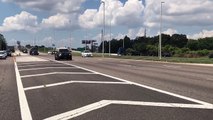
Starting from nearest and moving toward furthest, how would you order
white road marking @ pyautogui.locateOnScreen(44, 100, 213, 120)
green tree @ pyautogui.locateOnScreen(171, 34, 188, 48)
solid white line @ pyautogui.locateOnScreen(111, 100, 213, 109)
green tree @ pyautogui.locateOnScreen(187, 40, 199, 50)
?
white road marking @ pyautogui.locateOnScreen(44, 100, 213, 120), solid white line @ pyautogui.locateOnScreen(111, 100, 213, 109), green tree @ pyautogui.locateOnScreen(187, 40, 199, 50), green tree @ pyautogui.locateOnScreen(171, 34, 188, 48)

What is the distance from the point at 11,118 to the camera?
1013 centimetres

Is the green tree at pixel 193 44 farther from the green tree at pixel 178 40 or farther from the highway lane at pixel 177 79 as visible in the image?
the highway lane at pixel 177 79

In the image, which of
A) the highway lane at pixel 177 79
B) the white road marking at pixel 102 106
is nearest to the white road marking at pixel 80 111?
the white road marking at pixel 102 106

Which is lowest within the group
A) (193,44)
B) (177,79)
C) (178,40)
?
(177,79)

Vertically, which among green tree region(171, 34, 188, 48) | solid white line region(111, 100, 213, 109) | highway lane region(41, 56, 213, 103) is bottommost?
highway lane region(41, 56, 213, 103)

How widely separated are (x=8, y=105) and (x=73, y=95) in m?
2.59

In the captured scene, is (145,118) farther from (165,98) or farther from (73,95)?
(73,95)

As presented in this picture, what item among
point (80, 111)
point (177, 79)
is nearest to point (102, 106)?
point (80, 111)

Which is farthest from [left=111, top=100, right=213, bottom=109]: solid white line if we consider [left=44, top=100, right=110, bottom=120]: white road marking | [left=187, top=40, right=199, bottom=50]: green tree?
[left=187, top=40, right=199, bottom=50]: green tree

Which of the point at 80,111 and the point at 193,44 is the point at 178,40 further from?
the point at 80,111

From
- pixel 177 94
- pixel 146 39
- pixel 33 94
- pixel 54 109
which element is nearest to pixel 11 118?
pixel 54 109

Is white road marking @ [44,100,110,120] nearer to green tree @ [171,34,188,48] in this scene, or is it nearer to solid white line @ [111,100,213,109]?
solid white line @ [111,100,213,109]

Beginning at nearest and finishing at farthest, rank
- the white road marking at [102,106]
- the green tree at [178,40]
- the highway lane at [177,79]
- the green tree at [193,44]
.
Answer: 1. the white road marking at [102,106]
2. the highway lane at [177,79]
3. the green tree at [193,44]
4. the green tree at [178,40]

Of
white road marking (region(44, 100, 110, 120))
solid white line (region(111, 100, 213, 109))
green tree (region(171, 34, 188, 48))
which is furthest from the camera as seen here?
green tree (region(171, 34, 188, 48))
